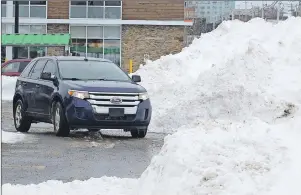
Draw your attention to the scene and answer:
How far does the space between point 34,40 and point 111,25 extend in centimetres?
960

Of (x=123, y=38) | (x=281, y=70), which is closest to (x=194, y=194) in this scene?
(x=281, y=70)

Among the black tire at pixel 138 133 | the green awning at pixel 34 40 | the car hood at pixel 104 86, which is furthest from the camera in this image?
Result: the green awning at pixel 34 40

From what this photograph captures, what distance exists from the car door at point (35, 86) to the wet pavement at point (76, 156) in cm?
50

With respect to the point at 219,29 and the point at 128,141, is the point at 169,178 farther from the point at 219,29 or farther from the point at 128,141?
the point at 219,29

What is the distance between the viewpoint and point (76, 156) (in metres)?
9.66

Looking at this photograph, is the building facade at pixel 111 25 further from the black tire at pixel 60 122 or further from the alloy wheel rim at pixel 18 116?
the black tire at pixel 60 122

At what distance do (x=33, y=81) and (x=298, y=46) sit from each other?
6.84m

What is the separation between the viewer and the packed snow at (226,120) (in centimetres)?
566

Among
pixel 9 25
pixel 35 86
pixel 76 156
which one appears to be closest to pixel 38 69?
pixel 35 86

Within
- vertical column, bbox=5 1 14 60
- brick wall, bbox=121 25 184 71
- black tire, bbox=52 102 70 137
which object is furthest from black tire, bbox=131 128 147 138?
vertical column, bbox=5 1 14 60

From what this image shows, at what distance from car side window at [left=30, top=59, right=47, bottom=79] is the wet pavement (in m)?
1.15

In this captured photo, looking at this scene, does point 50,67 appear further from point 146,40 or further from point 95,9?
point 146,40

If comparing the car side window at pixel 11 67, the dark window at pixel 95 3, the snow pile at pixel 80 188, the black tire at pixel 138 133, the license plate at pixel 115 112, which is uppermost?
the dark window at pixel 95 3

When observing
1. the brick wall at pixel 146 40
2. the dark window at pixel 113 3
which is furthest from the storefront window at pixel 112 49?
the dark window at pixel 113 3
